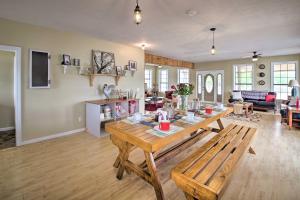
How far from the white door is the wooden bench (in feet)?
24.1

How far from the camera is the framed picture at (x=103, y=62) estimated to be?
4285 millimetres

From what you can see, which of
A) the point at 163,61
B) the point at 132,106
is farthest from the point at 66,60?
the point at 163,61

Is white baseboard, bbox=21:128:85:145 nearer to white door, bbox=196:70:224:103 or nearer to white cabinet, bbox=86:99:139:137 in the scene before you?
white cabinet, bbox=86:99:139:137

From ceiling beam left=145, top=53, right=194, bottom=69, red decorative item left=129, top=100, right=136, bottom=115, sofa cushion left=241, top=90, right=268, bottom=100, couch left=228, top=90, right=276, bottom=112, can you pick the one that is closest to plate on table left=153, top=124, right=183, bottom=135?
red decorative item left=129, top=100, right=136, bottom=115

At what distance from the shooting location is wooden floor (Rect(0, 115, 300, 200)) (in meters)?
1.86

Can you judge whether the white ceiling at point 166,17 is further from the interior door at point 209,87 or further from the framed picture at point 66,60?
the interior door at point 209,87

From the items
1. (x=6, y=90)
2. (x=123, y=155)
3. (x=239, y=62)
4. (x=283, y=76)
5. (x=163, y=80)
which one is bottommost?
(x=123, y=155)

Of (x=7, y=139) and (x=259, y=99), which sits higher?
(x=259, y=99)

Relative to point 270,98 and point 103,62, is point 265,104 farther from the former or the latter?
point 103,62

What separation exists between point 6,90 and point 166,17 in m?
4.47

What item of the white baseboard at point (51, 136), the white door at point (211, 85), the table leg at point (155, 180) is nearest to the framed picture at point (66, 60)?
the white baseboard at point (51, 136)

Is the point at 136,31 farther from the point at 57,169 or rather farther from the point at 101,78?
the point at 57,169

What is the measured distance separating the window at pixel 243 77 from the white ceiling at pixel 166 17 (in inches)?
154

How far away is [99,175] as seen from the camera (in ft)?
7.32
